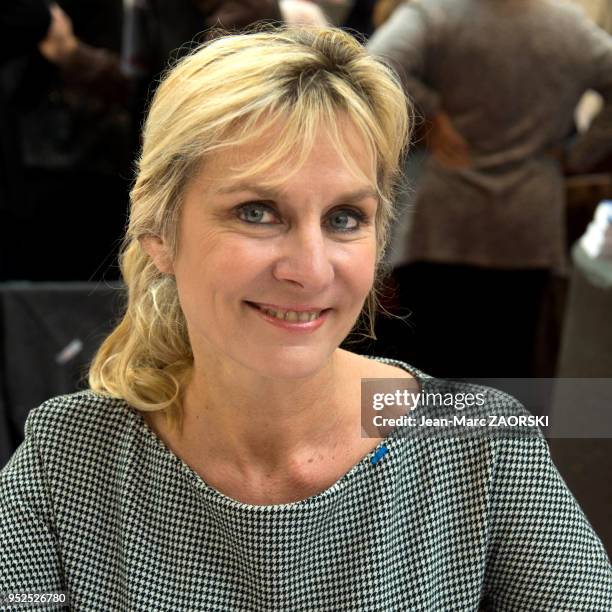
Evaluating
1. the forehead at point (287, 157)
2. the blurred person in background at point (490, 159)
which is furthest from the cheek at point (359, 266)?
the blurred person in background at point (490, 159)

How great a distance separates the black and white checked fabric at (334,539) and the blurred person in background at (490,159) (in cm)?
104

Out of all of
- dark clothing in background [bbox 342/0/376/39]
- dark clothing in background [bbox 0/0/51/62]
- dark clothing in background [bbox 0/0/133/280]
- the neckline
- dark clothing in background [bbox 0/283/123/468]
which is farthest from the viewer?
dark clothing in background [bbox 342/0/376/39]

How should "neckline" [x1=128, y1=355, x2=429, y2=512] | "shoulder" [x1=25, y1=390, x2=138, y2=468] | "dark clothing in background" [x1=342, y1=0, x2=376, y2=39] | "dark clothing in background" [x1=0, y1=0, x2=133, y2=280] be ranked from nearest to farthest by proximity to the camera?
"neckline" [x1=128, y1=355, x2=429, y2=512] → "shoulder" [x1=25, y1=390, x2=138, y2=468] → "dark clothing in background" [x1=0, y1=0, x2=133, y2=280] → "dark clothing in background" [x1=342, y1=0, x2=376, y2=39]

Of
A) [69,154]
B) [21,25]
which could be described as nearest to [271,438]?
[21,25]

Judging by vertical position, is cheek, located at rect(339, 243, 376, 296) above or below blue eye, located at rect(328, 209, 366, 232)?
below

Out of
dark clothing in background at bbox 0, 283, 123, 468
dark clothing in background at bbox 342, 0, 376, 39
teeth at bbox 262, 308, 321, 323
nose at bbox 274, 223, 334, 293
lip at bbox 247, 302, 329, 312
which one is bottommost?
dark clothing in background at bbox 0, 283, 123, 468

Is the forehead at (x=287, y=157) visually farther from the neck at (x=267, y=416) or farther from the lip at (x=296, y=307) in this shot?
the neck at (x=267, y=416)

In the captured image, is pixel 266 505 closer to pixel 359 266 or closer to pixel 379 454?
pixel 379 454

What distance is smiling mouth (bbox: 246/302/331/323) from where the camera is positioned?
1.38 metres

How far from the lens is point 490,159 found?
9.52 ft

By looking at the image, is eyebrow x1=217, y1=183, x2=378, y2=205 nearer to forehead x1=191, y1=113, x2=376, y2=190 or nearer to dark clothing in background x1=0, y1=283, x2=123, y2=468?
forehead x1=191, y1=113, x2=376, y2=190

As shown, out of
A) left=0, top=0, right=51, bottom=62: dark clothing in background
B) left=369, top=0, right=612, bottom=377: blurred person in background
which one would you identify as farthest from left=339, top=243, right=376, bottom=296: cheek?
left=0, top=0, right=51, bottom=62: dark clothing in background

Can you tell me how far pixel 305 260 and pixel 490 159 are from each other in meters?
1.70

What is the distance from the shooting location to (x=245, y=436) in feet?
5.12
